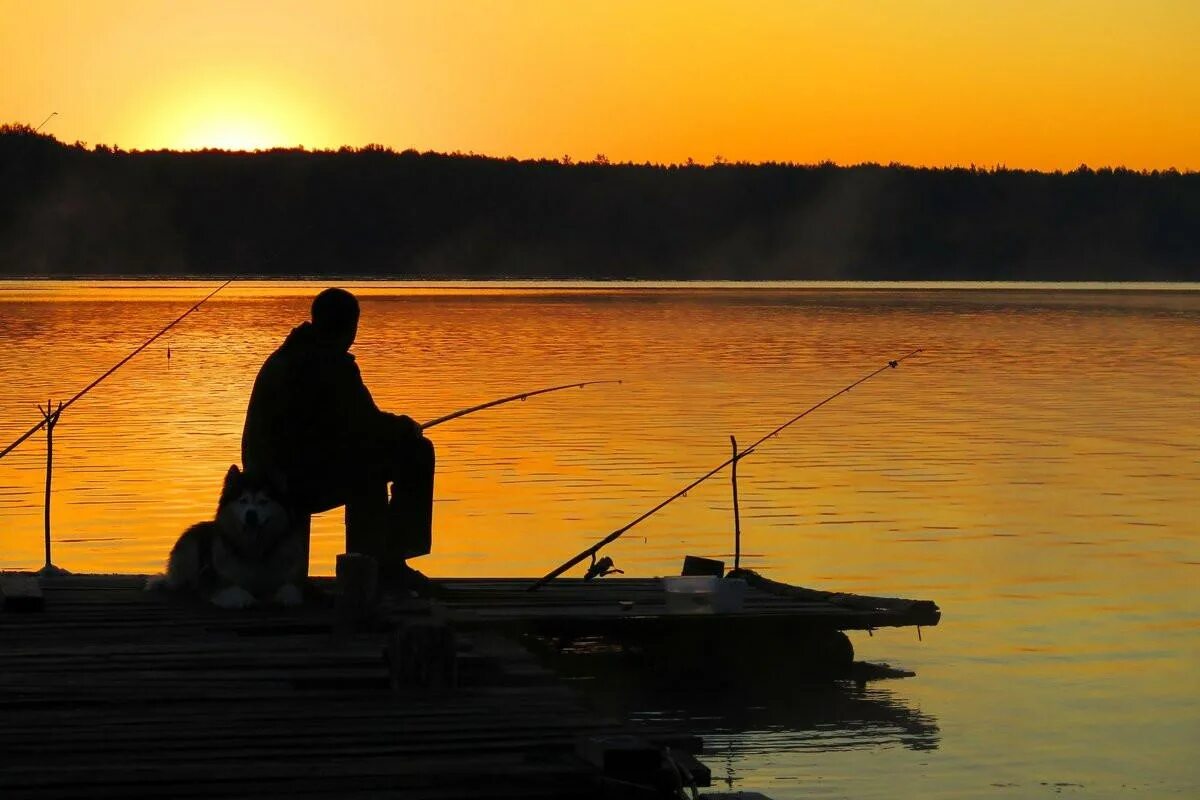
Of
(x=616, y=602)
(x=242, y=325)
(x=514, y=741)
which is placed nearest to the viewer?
(x=514, y=741)

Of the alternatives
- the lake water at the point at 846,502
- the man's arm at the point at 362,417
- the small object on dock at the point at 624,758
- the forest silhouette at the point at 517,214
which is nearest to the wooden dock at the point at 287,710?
the small object on dock at the point at 624,758

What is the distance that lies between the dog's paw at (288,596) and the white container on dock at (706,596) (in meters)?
1.79

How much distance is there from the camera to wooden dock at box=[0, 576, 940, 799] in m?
5.50

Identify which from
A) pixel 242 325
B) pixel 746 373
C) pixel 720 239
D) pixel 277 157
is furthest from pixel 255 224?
pixel 746 373

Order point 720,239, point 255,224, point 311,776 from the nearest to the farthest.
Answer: point 311,776
point 255,224
point 720,239

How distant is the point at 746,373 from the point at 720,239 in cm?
11465

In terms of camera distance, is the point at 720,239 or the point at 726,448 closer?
the point at 726,448

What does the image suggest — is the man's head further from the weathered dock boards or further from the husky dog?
the weathered dock boards

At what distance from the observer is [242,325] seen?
2136 inches

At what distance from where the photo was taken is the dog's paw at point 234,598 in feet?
26.4

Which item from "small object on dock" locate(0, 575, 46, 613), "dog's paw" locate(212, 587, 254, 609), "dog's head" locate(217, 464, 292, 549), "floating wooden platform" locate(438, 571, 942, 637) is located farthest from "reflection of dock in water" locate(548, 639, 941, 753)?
"small object on dock" locate(0, 575, 46, 613)

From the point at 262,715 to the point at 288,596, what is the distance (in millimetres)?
1954

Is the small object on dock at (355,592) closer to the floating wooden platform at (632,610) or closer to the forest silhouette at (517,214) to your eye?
the floating wooden platform at (632,610)

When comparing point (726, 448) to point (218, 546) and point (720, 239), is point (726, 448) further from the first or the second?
point (720, 239)
